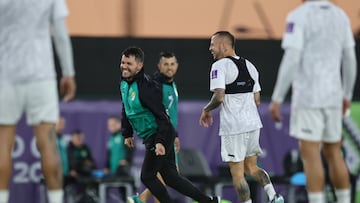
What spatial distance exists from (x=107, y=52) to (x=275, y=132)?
11.1ft

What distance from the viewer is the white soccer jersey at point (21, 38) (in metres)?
8.84

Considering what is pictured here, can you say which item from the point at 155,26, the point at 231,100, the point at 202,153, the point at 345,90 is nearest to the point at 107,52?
the point at 155,26

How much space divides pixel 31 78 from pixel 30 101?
19cm

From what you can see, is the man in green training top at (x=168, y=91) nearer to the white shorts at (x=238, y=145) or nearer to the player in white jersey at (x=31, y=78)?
the white shorts at (x=238, y=145)

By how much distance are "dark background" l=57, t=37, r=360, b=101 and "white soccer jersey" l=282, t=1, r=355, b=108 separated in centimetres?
931

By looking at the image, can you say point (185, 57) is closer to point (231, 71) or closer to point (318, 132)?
point (231, 71)

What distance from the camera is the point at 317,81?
9742 millimetres

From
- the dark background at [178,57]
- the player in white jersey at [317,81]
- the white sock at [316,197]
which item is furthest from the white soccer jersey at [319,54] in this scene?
the dark background at [178,57]

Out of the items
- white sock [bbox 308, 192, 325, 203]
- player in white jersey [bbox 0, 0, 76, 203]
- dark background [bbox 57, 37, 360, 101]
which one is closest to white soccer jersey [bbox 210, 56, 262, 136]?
white sock [bbox 308, 192, 325, 203]

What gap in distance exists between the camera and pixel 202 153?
63.7 feet

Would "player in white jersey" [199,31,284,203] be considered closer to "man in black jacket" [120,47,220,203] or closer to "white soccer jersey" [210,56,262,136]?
"white soccer jersey" [210,56,262,136]

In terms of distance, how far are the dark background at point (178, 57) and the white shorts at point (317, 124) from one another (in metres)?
9.37

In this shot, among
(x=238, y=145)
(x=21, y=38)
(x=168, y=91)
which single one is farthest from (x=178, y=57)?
(x=21, y=38)

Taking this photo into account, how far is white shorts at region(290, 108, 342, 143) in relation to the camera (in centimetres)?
963
